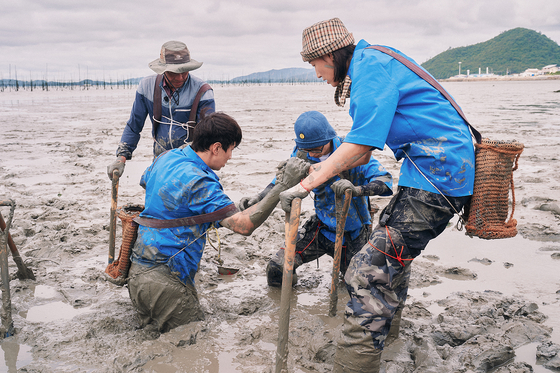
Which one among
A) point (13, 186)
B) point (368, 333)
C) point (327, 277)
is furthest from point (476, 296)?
point (13, 186)

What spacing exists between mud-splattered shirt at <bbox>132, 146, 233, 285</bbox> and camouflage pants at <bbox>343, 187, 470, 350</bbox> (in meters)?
1.03

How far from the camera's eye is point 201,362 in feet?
8.76

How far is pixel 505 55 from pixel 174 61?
15960 centimetres

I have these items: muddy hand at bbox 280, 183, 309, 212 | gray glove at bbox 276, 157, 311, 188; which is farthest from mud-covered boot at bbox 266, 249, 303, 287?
muddy hand at bbox 280, 183, 309, 212

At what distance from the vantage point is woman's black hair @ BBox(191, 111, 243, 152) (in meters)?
2.88

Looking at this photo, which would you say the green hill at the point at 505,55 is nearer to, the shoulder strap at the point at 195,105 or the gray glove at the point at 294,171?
the shoulder strap at the point at 195,105

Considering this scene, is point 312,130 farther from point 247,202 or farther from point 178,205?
point 178,205

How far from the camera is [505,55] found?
449ft

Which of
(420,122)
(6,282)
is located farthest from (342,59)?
(6,282)

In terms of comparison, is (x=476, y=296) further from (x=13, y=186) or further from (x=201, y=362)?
(x=13, y=186)

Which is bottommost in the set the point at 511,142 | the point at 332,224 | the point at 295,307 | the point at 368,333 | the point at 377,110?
the point at 295,307

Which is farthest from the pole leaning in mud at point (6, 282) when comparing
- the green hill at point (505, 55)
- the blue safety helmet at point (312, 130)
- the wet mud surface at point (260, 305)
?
the green hill at point (505, 55)

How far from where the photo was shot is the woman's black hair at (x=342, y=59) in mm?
2373

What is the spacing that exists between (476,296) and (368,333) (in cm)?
176
